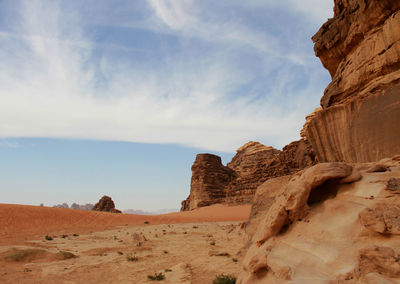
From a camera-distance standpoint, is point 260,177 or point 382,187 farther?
point 260,177

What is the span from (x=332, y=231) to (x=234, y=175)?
58133 mm

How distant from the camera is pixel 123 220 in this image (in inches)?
1110

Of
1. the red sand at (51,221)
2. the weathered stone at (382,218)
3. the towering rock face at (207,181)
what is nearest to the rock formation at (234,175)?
the towering rock face at (207,181)

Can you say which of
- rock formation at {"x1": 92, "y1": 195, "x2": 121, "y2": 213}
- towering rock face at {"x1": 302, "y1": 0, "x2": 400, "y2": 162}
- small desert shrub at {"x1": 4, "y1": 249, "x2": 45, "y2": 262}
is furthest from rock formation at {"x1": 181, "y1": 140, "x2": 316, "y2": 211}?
small desert shrub at {"x1": 4, "y1": 249, "x2": 45, "y2": 262}

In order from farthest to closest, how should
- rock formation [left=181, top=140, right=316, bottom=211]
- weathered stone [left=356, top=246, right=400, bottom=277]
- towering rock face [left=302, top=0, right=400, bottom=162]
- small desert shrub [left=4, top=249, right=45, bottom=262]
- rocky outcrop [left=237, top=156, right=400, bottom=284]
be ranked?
rock formation [left=181, top=140, right=316, bottom=211], small desert shrub [left=4, top=249, right=45, bottom=262], towering rock face [left=302, top=0, right=400, bottom=162], rocky outcrop [left=237, top=156, right=400, bottom=284], weathered stone [left=356, top=246, right=400, bottom=277]

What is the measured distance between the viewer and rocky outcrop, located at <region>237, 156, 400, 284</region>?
112 inches

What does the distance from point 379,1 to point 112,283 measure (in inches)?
411

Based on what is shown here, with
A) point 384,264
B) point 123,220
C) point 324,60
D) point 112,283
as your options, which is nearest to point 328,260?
point 384,264

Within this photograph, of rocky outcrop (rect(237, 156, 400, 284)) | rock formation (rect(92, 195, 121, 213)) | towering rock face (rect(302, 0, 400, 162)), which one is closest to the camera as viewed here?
rocky outcrop (rect(237, 156, 400, 284))

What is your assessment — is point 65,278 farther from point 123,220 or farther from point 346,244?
point 123,220

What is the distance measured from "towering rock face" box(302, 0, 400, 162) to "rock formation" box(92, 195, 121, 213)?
44.6 meters

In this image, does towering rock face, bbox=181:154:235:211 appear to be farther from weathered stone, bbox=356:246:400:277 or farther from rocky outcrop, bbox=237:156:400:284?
weathered stone, bbox=356:246:400:277


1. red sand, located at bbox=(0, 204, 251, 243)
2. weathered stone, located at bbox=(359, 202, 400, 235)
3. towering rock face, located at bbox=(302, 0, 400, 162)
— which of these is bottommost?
weathered stone, located at bbox=(359, 202, 400, 235)

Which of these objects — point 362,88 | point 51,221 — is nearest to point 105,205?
Result: point 51,221
